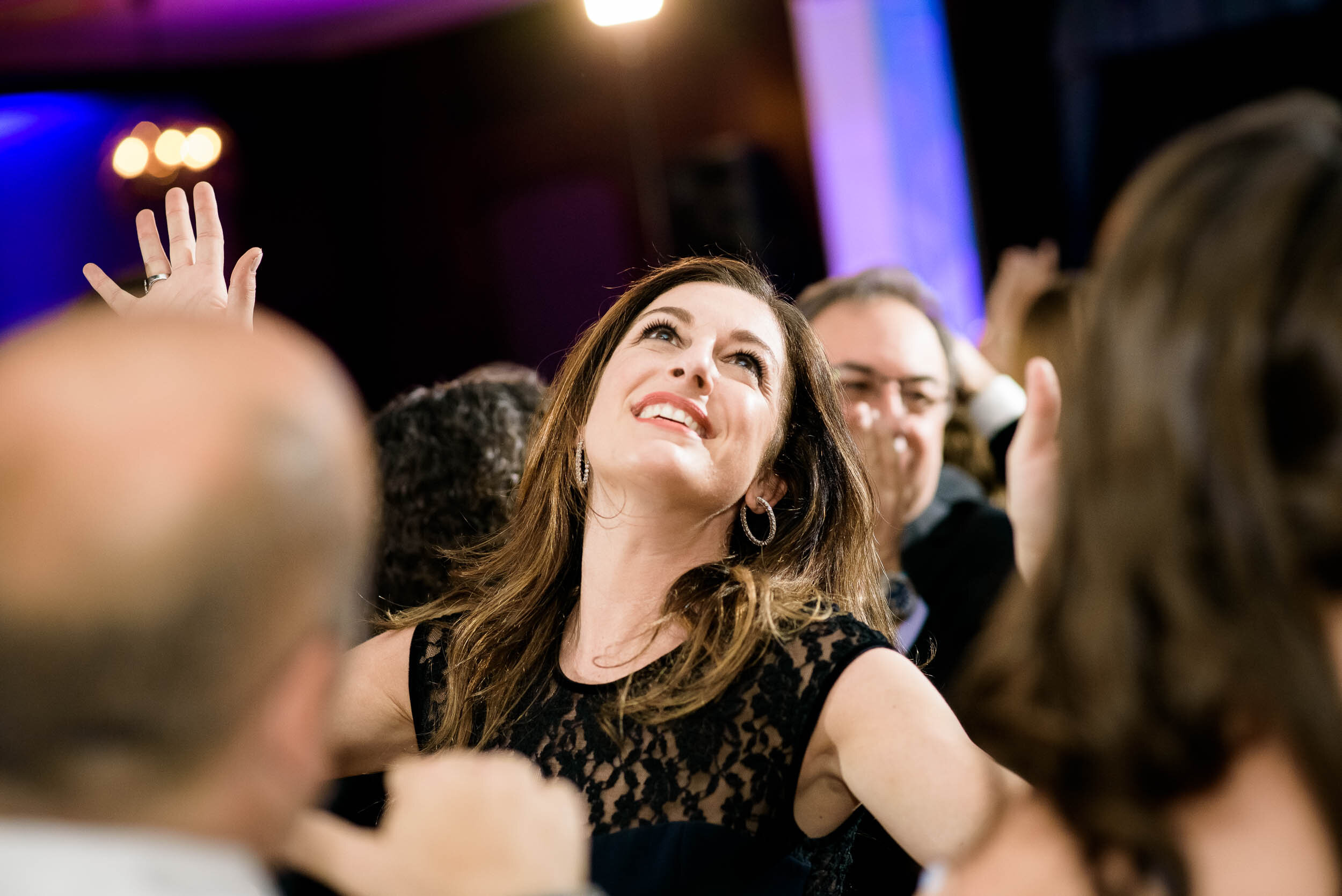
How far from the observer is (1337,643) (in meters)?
0.89

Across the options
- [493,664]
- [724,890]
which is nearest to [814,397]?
[493,664]

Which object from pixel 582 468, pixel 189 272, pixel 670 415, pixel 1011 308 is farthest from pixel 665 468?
pixel 1011 308

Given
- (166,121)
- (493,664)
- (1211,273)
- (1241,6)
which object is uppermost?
(166,121)

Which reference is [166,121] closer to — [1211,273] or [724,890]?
[724,890]

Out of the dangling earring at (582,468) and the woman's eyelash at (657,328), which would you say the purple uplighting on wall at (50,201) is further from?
the woman's eyelash at (657,328)

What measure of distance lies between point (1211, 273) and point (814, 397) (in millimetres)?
1220

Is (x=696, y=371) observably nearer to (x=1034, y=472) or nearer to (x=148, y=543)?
(x=1034, y=472)

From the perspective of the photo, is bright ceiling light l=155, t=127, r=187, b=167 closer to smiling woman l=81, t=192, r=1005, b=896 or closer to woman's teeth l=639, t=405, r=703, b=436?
smiling woman l=81, t=192, r=1005, b=896

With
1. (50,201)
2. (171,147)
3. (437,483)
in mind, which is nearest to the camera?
(437,483)

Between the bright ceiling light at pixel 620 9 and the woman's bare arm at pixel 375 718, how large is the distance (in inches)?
91.9

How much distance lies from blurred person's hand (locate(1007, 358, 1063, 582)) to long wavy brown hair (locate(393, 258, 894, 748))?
35 cm

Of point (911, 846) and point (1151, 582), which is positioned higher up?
point (1151, 582)

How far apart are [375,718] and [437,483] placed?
513 millimetres

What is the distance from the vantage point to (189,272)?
6.28 ft
